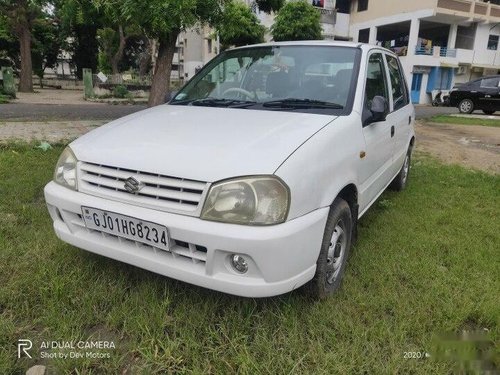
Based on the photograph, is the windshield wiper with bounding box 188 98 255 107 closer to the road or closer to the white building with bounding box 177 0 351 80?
the road

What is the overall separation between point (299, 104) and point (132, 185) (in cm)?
133

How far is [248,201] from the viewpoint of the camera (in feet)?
6.16

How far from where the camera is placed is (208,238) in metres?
1.84

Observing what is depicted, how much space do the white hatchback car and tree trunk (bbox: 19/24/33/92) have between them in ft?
69.2

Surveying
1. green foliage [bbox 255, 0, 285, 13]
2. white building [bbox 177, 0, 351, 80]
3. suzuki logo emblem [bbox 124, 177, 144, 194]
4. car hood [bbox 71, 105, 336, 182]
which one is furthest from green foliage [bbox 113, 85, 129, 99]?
suzuki logo emblem [bbox 124, 177, 144, 194]

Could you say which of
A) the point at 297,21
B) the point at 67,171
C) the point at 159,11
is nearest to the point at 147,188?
the point at 67,171

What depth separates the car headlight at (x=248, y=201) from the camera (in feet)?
6.15

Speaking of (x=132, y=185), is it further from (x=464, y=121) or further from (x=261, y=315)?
(x=464, y=121)

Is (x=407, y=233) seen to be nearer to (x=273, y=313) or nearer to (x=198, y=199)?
(x=273, y=313)

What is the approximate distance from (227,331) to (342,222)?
3.14 ft

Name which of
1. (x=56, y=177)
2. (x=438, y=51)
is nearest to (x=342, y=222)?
(x=56, y=177)

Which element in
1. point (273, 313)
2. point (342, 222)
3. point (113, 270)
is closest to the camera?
point (273, 313)

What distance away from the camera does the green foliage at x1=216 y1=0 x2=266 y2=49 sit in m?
6.44

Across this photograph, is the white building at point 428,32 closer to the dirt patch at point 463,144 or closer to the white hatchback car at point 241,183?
the dirt patch at point 463,144
